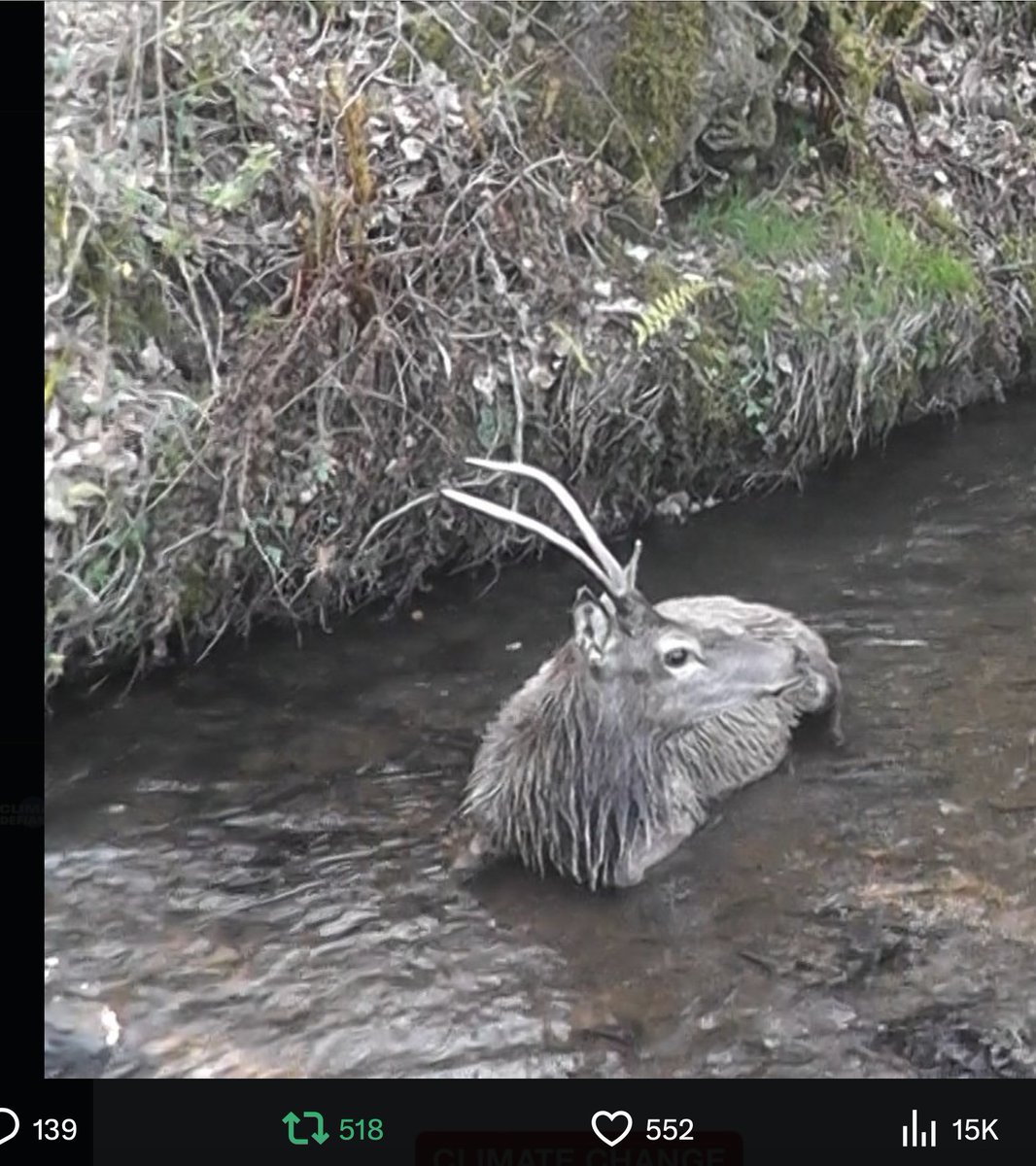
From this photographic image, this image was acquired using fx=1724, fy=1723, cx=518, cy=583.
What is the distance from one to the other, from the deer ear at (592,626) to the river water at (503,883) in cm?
81

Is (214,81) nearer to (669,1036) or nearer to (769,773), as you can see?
(769,773)

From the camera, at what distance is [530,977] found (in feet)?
16.9

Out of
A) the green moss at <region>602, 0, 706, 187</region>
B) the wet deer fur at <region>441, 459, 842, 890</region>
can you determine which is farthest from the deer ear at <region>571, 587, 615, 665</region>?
the green moss at <region>602, 0, 706, 187</region>

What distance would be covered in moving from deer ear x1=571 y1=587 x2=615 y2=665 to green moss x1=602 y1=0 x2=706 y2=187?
3.44 m

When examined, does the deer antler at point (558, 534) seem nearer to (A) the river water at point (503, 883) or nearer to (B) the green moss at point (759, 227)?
(A) the river water at point (503, 883)

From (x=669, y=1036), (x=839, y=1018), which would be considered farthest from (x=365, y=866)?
(x=839, y=1018)

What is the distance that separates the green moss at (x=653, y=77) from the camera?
8055 mm

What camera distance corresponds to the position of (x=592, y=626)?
5.39m

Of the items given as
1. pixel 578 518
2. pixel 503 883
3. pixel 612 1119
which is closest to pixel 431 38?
pixel 578 518

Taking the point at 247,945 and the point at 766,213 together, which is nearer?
the point at 247,945
